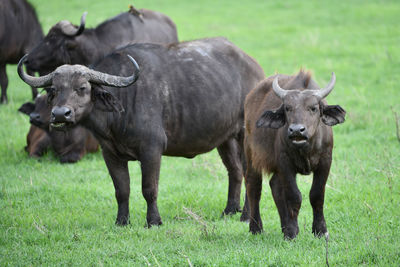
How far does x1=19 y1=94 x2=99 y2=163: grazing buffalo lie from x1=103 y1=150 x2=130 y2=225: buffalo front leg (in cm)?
382

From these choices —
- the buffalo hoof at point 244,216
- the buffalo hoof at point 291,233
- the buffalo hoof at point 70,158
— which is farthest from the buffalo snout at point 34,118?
the buffalo hoof at point 291,233

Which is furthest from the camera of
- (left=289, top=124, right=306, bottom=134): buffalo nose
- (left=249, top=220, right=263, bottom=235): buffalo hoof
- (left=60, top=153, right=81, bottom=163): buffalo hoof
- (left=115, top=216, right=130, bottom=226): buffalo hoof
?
(left=60, top=153, right=81, bottom=163): buffalo hoof

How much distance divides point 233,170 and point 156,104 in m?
1.74

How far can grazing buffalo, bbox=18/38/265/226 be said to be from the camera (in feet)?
25.5

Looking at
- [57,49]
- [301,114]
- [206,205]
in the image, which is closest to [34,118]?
[57,49]

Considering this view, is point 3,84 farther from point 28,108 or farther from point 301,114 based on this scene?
point 301,114

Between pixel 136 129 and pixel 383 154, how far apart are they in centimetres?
447

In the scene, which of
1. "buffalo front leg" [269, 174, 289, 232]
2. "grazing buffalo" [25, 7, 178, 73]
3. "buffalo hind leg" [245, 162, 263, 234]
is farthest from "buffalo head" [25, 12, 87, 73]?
"buffalo front leg" [269, 174, 289, 232]

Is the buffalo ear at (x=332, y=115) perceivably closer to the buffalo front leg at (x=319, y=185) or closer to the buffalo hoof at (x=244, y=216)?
the buffalo front leg at (x=319, y=185)

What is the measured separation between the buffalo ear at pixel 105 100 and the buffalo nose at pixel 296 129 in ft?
7.62

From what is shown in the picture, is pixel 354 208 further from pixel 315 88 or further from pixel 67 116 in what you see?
pixel 67 116

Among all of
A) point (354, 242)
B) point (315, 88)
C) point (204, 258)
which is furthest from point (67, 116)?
point (354, 242)

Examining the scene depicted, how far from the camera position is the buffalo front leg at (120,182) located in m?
8.34

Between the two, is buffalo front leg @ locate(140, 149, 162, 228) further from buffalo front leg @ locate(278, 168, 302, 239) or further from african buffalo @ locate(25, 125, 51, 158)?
african buffalo @ locate(25, 125, 51, 158)
